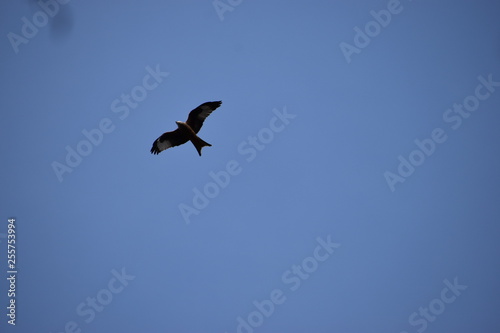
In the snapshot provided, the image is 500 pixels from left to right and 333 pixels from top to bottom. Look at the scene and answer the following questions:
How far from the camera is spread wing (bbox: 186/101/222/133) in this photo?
1507 cm

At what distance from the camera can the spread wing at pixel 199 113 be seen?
1507 centimetres

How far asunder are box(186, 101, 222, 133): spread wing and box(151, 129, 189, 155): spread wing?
486 mm

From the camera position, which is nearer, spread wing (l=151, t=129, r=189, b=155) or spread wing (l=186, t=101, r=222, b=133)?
spread wing (l=186, t=101, r=222, b=133)

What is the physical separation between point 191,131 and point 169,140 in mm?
A: 1232

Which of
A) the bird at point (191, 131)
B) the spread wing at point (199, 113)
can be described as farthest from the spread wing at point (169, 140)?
the spread wing at point (199, 113)

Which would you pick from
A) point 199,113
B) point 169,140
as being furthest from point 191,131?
point 169,140

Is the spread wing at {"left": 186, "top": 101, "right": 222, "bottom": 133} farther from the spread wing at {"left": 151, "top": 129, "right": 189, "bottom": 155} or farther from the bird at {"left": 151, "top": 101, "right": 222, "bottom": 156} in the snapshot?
the spread wing at {"left": 151, "top": 129, "right": 189, "bottom": 155}

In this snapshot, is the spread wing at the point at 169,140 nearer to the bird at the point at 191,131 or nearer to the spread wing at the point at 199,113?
the bird at the point at 191,131

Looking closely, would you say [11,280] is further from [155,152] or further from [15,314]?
[155,152]

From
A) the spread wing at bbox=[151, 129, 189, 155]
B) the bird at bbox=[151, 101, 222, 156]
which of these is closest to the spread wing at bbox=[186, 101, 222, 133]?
the bird at bbox=[151, 101, 222, 156]

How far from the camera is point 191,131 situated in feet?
49.2

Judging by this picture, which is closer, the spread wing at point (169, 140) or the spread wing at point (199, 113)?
the spread wing at point (199, 113)

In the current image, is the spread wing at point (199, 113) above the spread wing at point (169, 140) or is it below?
below

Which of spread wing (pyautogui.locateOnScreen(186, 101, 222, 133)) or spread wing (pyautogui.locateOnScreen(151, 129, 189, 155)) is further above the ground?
spread wing (pyautogui.locateOnScreen(151, 129, 189, 155))
